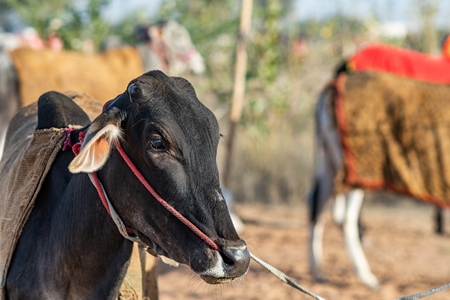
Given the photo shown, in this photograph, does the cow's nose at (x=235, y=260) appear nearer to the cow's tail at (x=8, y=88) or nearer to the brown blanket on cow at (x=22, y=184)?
the brown blanket on cow at (x=22, y=184)

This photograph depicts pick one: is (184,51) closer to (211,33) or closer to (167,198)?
(211,33)

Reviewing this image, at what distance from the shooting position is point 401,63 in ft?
25.0

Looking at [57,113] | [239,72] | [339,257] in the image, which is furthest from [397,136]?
[57,113]

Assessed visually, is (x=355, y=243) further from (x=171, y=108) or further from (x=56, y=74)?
(x=171, y=108)

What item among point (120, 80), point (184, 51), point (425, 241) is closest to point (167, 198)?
point (120, 80)

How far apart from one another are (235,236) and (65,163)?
95 centimetres

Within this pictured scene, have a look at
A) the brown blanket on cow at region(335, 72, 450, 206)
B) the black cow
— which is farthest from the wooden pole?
the black cow

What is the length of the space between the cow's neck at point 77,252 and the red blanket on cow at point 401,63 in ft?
17.2

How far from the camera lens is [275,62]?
35.2 feet

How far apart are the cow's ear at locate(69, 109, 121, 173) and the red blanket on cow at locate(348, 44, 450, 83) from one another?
536cm

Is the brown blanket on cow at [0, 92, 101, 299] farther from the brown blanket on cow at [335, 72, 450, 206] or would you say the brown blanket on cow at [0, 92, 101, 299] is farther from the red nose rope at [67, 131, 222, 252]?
the brown blanket on cow at [335, 72, 450, 206]

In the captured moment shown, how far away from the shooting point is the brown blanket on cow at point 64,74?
680cm

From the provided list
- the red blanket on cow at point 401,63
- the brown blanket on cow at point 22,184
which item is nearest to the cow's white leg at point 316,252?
the red blanket on cow at point 401,63

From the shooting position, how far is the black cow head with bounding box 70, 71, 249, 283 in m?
2.51
